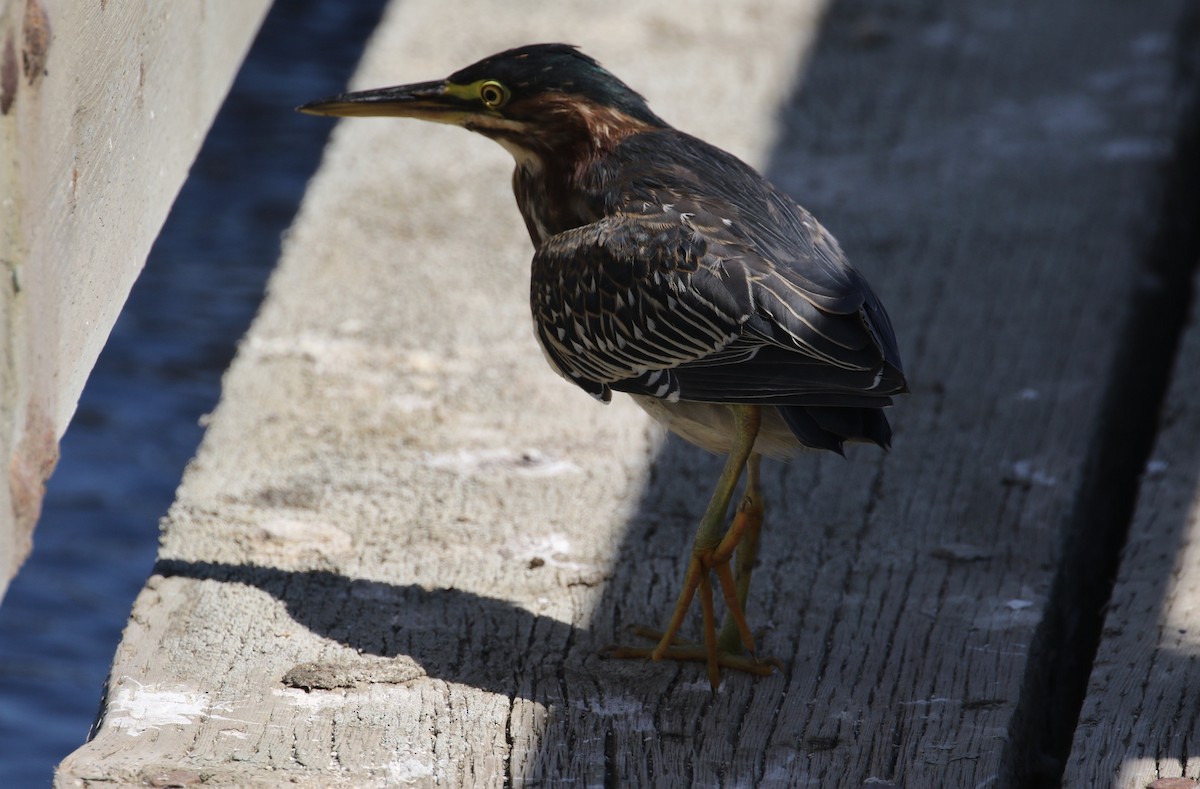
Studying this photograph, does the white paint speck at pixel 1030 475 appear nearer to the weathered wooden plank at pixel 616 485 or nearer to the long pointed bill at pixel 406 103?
the weathered wooden plank at pixel 616 485

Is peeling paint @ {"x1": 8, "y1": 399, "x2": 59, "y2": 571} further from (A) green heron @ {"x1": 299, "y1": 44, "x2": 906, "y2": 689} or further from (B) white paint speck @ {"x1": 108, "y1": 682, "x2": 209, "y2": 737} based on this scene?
(A) green heron @ {"x1": 299, "y1": 44, "x2": 906, "y2": 689}

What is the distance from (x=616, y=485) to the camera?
342 centimetres

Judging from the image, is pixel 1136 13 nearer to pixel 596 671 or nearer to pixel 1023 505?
pixel 1023 505

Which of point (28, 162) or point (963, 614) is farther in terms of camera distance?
point (963, 614)

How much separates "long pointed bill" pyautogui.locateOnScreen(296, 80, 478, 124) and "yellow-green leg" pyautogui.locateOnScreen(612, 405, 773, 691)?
99 cm

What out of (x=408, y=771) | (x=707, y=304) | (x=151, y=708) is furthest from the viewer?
(x=707, y=304)

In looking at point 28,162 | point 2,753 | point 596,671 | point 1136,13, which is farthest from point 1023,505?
point 1136,13

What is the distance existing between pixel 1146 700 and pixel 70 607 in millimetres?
3038

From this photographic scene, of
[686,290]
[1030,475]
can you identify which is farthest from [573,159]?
[1030,475]

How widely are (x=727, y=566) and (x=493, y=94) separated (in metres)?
1.22

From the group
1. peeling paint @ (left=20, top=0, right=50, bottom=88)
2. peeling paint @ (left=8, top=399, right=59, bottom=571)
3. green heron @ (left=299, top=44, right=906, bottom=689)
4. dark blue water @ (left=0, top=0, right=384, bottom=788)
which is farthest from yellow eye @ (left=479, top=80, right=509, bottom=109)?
dark blue water @ (left=0, top=0, right=384, bottom=788)

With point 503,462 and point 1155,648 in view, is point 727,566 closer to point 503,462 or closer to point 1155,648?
point 503,462

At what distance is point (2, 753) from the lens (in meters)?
3.80

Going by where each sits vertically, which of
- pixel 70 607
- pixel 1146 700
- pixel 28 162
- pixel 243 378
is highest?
pixel 28 162
